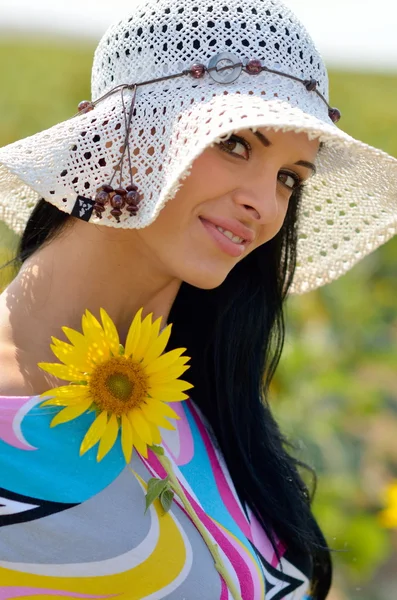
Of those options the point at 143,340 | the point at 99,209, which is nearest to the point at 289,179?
the point at 99,209

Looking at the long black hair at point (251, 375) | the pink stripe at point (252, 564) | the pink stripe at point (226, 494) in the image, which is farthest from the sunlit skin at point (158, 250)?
the pink stripe at point (252, 564)

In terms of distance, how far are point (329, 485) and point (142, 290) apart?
1.81m

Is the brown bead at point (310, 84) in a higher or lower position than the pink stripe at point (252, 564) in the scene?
higher

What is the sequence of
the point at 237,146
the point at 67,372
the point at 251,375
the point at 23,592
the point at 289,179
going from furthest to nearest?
1. the point at 251,375
2. the point at 289,179
3. the point at 237,146
4. the point at 23,592
5. the point at 67,372

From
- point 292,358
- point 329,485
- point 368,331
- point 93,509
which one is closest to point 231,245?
point 93,509

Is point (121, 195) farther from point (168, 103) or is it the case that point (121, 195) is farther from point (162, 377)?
point (162, 377)

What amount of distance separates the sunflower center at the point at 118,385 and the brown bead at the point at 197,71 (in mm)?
446

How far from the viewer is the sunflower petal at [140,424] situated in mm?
1116

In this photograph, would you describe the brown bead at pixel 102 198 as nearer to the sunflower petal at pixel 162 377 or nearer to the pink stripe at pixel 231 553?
the sunflower petal at pixel 162 377

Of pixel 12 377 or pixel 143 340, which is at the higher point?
pixel 143 340

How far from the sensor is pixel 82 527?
4.20ft

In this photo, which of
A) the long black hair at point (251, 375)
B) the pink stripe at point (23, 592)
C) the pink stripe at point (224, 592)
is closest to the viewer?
the pink stripe at point (23, 592)

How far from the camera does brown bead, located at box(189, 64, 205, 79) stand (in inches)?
52.1

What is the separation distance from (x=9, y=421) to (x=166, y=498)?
0.24m
